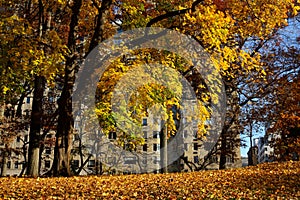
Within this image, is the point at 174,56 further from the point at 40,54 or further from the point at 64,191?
the point at 64,191

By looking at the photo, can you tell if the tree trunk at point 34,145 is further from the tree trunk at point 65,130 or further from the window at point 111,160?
the window at point 111,160

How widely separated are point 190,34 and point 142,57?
187cm

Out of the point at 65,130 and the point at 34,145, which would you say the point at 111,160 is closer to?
the point at 34,145

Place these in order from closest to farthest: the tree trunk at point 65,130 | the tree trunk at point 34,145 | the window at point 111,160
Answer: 1. the tree trunk at point 65,130
2. the tree trunk at point 34,145
3. the window at point 111,160

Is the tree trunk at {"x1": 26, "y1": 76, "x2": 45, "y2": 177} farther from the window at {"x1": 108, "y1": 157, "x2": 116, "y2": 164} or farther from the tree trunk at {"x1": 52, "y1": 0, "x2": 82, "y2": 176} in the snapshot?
the window at {"x1": 108, "y1": 157, "x2": 116, "y2": 164}

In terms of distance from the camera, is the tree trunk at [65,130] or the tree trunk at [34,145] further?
Result: the tree trunk at [34,145]

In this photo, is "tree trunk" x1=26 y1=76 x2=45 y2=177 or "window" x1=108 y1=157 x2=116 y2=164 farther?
"window" x1=108 y1=157 x2=116 y2=164

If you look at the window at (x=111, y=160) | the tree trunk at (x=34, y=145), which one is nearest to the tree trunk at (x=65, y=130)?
the tree trunk at (x=34, y=145)

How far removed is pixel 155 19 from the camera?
12719 mm

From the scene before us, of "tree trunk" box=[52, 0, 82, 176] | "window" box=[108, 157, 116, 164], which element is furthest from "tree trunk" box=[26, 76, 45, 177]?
Answer: "window" box=[108, 157, 116, 164]

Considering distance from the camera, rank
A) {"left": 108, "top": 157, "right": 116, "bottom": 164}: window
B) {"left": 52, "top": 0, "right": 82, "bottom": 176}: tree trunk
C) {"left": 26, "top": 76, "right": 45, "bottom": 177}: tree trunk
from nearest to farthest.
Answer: {"left": 52, "top": 0, "right": 82, "bottom": 176}: tree trunk, {"left": 26, "top": 76, "right": 45, "bottom": 177}: tree trunk, {"left": 108, "top": 157, "right": 116, "bottom": 164}: window

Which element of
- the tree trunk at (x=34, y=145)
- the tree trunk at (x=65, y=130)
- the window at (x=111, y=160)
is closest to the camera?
the tree trunk at (x=65, y=130)

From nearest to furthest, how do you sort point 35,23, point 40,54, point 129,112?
point 40,54, point 129,112, point 35,23

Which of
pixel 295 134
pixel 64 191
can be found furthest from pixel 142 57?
pixel 295 134
